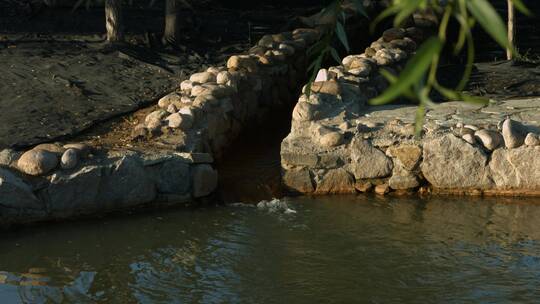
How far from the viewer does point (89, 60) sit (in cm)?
995

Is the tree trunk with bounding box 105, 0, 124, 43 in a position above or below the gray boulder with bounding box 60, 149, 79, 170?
above

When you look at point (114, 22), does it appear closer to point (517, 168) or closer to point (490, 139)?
point (490, 139)

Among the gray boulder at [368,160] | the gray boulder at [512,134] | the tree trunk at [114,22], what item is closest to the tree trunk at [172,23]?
the tree trunk at [114,22]

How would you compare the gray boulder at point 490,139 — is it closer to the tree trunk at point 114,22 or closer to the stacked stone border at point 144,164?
the stacked stone border at point 144,164

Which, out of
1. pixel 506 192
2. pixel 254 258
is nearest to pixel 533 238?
pixel 506 192

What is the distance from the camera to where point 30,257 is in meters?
6.48

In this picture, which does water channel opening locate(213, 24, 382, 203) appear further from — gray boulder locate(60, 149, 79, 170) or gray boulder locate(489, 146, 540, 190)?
gray boulder locate(489, 146, 540, 190)

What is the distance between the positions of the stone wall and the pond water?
16 cm

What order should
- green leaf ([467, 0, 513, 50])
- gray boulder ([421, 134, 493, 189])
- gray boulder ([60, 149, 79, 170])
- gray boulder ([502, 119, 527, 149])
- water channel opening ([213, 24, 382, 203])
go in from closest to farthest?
green leaf ([467, 0, 513, 50])
gray boulder ([60, 149, 79, 170])
gray boulder ([502, 119, 527, 149])
gray boulder ([421, 134, 493, 189])
water channel opening ([213, 24, 382, 203])

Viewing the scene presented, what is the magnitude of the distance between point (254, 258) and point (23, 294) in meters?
1.58

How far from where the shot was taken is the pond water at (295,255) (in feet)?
18.8

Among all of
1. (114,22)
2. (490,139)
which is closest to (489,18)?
(490,139)

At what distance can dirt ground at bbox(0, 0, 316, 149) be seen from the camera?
8.49 meters

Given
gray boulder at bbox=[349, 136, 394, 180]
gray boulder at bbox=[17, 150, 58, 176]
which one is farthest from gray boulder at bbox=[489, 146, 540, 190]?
gray boulder at bbox=[17, 150, 58, 176]
